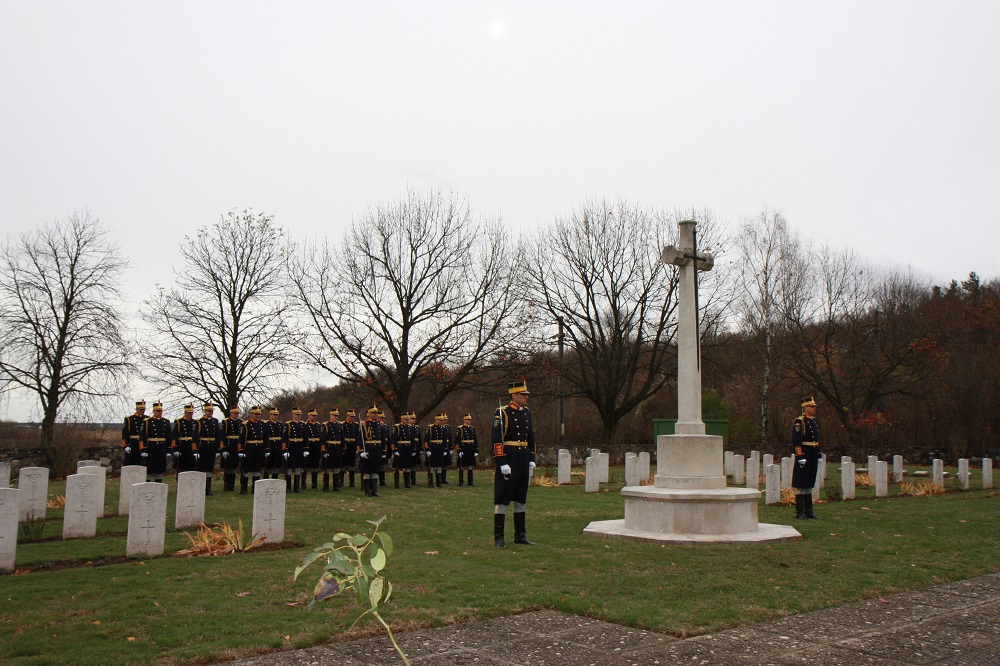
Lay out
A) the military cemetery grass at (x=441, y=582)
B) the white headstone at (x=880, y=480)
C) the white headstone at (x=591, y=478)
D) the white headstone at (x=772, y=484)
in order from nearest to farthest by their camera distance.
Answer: the military cemetery grass at (x=441, y=582) < the white headstone at (x=772, y=484) < the white headstone at (x=880, y=480) < the white headstone at (x=591, y=478)

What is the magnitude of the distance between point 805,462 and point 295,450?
1171cm

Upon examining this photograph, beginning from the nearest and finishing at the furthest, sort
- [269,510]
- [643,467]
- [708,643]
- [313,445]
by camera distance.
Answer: [708,643], [269,510], [313,445], [643,467]

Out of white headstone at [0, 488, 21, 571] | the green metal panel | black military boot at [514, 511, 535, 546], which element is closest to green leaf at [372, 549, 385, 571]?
white headstone at [0, 488, 21, 571]

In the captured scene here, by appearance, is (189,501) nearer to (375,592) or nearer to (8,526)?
(8,526)

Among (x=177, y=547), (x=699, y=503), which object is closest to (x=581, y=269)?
(x=699, y=503)

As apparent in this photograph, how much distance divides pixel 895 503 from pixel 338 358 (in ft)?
72.0

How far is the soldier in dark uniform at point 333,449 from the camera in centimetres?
1923

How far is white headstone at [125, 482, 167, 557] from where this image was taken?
9.12 meters

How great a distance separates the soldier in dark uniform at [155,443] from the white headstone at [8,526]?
811cm

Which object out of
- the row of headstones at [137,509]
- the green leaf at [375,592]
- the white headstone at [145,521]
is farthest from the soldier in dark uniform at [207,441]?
the green leaf at [375,592]

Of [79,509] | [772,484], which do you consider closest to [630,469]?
[772,484]

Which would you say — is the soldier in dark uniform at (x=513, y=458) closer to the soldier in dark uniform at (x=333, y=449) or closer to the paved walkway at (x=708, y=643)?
the paved walkway at (x=708, y=643)

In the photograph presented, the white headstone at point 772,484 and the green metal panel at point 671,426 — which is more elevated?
the green metal panel at point 671,426

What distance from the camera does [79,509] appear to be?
10.9 meters
